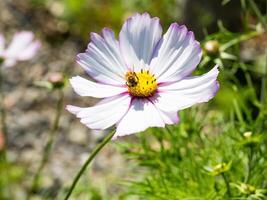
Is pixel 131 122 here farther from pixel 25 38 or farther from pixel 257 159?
pixel 25 38

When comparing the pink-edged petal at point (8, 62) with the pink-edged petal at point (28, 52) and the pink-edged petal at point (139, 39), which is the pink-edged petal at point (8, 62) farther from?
the pink-edged petal at point (139, 39)

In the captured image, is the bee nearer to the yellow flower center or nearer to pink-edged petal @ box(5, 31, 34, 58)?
the yellow flower center

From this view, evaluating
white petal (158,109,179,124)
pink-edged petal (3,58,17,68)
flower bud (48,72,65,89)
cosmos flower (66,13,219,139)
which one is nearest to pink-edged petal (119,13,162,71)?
→ cosmos flower (66,13,219,139)

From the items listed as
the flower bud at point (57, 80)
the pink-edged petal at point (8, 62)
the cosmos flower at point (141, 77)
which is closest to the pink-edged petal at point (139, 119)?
the cosmos flower at point (141, 77)

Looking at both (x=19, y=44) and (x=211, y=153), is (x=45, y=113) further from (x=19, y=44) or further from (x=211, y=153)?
(x=211, y=153)

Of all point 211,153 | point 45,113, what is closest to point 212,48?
point 211,153

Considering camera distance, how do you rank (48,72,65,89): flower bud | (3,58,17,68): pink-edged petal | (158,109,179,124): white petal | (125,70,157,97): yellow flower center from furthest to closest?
(3,58,17,68): pink-edged petal → (48,72,65,89): flower bud → (125,70,157,97): yellow flower center → (158,109,179,124): white petal

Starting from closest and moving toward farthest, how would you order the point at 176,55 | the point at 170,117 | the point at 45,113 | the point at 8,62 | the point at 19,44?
1. the point at 170,117
2. the point at 176,55
3. the point at 8,62
4. the point at 19,44
5. the point at 45,113

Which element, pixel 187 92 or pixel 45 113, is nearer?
pixel 187 92
